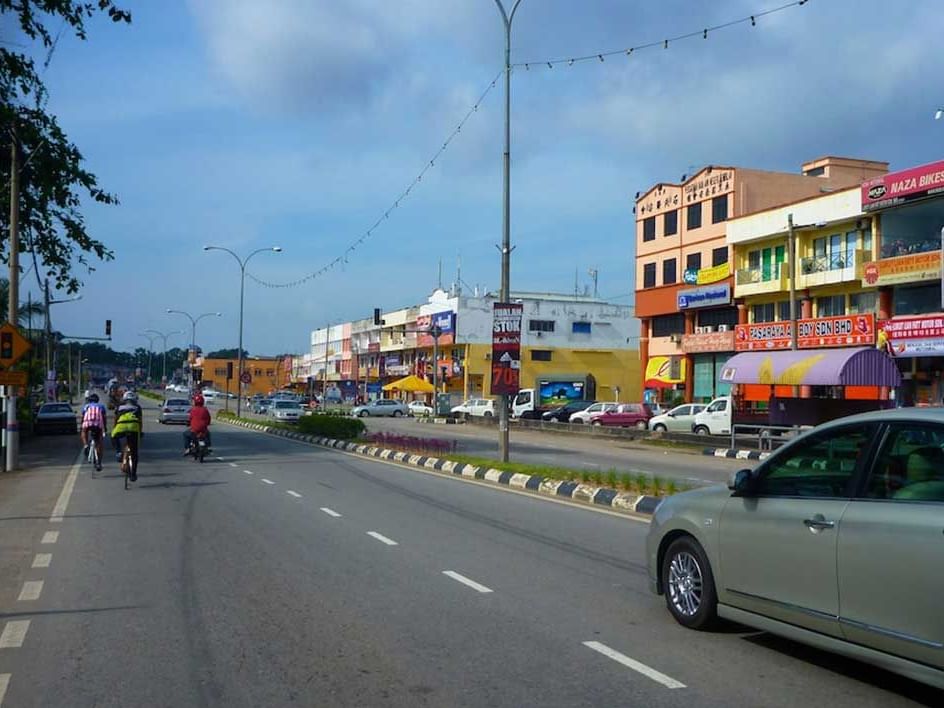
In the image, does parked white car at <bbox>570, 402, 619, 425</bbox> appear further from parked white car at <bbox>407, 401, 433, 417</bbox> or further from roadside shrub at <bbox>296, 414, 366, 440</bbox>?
roadside shrub at <bbox>296, 414, 366, 440</bbox>

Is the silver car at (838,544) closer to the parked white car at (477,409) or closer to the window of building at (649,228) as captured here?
the window of building at (649,228)

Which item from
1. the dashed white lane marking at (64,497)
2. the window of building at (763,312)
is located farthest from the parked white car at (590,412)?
the dashed white lane marking at (64,497)

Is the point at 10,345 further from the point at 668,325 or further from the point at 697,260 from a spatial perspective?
the point at 668,325

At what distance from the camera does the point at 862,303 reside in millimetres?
41156

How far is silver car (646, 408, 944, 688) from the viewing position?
490cm

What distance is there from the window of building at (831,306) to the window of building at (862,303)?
493 millimetres

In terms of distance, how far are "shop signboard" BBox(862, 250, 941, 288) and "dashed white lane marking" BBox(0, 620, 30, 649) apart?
35146 millimetres

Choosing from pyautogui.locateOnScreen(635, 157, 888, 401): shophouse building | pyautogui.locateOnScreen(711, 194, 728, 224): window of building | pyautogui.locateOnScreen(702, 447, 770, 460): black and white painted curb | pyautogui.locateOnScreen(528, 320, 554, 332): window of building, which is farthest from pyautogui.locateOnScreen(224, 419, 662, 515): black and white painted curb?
pyautogui.locateOnScreen(528, 320, 554, 332): window of building

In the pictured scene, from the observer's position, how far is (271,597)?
26.6ft

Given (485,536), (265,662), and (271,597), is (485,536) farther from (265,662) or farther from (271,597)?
(265,662)

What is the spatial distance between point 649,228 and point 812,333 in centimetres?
1599

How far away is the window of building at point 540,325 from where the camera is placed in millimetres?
80938

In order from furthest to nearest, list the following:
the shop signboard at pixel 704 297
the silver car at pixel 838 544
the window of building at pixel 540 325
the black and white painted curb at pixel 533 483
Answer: the window of building at pixel 540 325, the shop signboard at pixel 704 297, the black and white painted curb at pixel 533 483, the silver car at pixel 838 544

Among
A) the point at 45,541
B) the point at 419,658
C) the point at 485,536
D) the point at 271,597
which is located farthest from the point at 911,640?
the point at 45,541
